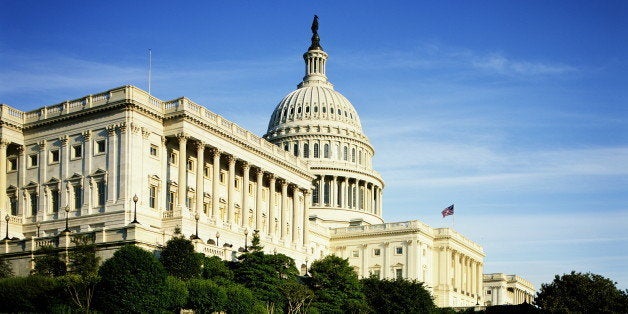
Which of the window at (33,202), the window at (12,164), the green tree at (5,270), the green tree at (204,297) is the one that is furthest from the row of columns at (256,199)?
the green tree at (204,297)

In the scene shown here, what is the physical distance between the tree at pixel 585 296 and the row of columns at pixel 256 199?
34.8 m

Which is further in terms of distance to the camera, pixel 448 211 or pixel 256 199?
pixel 448 211

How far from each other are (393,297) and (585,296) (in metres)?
21.0

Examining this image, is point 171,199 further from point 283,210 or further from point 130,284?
point 130,284

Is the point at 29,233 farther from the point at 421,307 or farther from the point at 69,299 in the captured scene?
the point at 421,307

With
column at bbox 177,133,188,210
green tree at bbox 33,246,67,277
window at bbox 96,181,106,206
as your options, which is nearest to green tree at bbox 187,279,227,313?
green tree at bbox 33,246,67,277

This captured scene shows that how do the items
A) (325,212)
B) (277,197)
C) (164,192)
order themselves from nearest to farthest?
(164,192) → (277,197) → (325,212)

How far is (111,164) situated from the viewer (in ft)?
335

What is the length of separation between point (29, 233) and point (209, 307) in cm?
3484

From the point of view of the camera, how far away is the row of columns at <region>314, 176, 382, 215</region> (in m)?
182

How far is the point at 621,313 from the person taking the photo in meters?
107

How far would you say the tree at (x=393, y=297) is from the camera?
348ft

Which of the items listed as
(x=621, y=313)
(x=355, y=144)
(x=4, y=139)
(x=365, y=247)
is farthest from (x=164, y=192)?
(x=355, y=144)

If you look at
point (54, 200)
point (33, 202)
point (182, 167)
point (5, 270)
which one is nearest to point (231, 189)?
point (182, 167)
